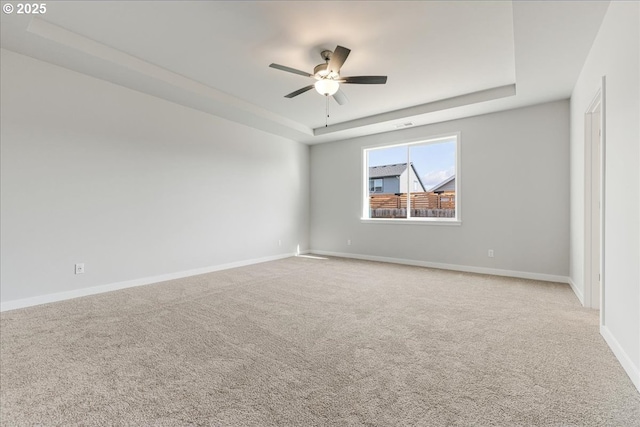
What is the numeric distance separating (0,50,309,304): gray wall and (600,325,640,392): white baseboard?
16.1 feet

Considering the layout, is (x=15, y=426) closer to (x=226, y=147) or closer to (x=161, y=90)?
(x=161, y=90)

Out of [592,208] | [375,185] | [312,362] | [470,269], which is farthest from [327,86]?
[470,269]

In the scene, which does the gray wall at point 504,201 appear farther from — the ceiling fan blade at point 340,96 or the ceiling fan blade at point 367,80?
the ceiling fan blade at point 367,80

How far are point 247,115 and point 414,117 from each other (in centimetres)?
287

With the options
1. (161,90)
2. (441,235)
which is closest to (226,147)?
(161,90)

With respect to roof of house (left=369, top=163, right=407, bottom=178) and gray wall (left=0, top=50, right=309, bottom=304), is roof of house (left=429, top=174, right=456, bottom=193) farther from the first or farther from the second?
gray wall (left=0, top=50, right=309, bottom=304)

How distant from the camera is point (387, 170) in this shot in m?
6.11

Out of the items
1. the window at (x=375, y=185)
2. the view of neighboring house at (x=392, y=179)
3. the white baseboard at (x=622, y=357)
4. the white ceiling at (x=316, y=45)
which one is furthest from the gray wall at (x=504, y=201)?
the white baseboard at (x=622, y=357)

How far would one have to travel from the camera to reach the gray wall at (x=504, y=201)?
14.0ft

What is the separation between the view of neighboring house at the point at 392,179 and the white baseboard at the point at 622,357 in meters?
3.67

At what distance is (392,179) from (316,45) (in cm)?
351

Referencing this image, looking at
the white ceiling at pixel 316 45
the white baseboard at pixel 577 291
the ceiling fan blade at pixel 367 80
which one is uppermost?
the white ceiling at pixel 316 45

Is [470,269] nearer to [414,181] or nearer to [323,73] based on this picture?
[414,181]

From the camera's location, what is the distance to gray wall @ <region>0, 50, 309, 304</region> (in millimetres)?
3117
